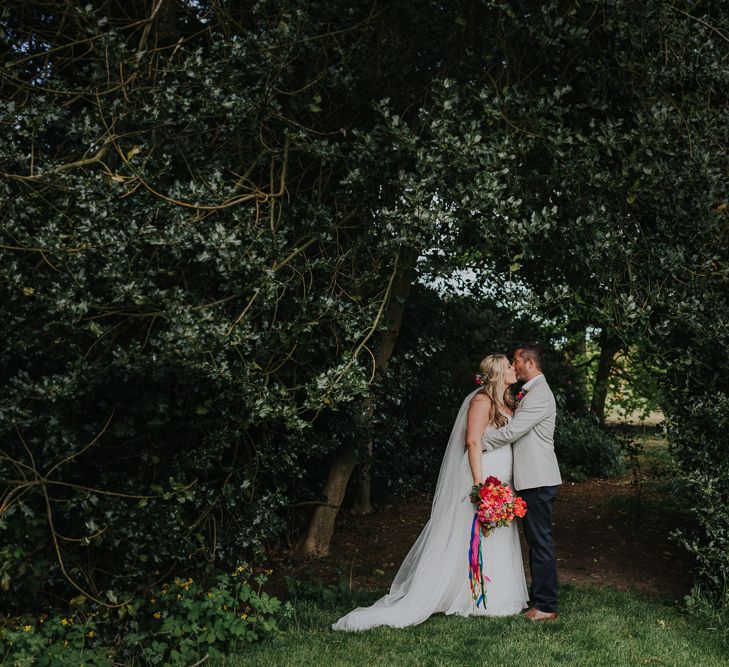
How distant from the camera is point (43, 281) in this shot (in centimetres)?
502

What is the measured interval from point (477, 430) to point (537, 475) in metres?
0.60

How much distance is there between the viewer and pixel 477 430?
6.48m

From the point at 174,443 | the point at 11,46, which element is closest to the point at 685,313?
the point at 174,443

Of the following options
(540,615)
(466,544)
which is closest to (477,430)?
(466,544)

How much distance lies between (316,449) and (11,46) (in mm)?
4306

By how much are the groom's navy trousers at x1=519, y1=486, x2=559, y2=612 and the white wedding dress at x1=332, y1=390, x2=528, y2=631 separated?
0.24 meters

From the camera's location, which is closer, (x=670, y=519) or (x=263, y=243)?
(x=263, y=243)

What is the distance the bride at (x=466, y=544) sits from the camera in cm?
639

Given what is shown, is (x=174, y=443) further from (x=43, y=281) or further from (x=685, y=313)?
(x=685, y=313)

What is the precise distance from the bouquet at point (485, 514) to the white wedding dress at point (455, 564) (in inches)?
2.0

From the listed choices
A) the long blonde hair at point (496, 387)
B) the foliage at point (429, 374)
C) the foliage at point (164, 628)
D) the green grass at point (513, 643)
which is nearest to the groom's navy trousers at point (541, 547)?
the green grass at point (513, 643)

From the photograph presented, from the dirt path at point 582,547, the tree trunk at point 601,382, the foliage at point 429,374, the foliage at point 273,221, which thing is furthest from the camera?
the tree trunk at point 601,382

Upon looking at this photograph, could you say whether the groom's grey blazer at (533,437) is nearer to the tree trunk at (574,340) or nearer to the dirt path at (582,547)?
the dirt path at (582,547)

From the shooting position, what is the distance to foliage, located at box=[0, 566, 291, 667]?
5.45 metres
